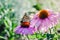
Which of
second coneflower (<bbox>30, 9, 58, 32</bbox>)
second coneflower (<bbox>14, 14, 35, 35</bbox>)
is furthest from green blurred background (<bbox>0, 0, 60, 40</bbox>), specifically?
second coneflower (<bbox>30, 9, 58, 32</bbox>)

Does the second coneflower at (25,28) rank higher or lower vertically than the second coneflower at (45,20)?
lower

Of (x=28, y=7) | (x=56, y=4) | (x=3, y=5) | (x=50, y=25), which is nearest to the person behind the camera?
(x=50, y=25)

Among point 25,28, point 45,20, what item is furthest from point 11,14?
point 45,20

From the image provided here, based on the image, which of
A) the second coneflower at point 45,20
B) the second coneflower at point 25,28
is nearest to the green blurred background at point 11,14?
the second coneflower at point 25,28

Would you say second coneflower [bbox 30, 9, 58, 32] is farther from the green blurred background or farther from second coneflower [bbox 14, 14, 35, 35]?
the green blurred background

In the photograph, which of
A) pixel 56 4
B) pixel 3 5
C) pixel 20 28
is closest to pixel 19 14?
pixel 3 5

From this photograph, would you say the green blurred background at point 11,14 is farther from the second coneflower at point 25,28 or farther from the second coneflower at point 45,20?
the second coneflower at point 45,20

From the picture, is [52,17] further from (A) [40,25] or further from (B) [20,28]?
(B) [20,28]

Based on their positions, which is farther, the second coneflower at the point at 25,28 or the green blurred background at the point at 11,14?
the green blurred background at the point at 11,14
